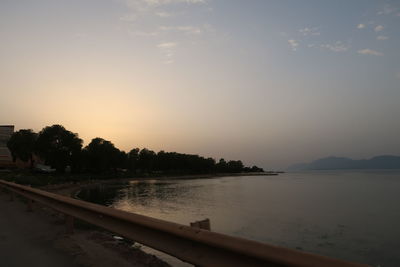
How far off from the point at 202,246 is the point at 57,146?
107195 mm

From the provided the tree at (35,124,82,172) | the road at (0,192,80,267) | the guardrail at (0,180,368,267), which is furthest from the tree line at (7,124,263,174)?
the guardrail at (0,180,368,267)

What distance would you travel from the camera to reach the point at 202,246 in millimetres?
3703

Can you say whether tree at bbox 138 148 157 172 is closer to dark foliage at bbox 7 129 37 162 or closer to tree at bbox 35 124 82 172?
tree at bbox 35 124 82 172

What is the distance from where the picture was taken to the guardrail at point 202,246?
2.59 meters

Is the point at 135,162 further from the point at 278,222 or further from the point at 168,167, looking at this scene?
the point at 278,222

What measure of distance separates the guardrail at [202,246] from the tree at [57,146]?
102087 mm

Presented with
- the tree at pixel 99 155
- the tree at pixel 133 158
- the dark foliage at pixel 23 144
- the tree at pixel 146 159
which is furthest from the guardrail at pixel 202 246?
the tree at pixel 146 159

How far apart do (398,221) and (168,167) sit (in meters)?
151

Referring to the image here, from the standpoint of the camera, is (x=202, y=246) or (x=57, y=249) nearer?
(x=202, y=246)

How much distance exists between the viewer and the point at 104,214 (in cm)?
608

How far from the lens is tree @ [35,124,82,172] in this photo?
9906 cm

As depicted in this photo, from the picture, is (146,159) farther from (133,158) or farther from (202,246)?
(202,246)

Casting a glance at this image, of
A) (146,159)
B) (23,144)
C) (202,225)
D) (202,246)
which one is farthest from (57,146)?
(202,246)

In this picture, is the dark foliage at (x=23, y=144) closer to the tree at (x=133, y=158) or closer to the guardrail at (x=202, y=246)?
the tree at (x=133, y=158)
